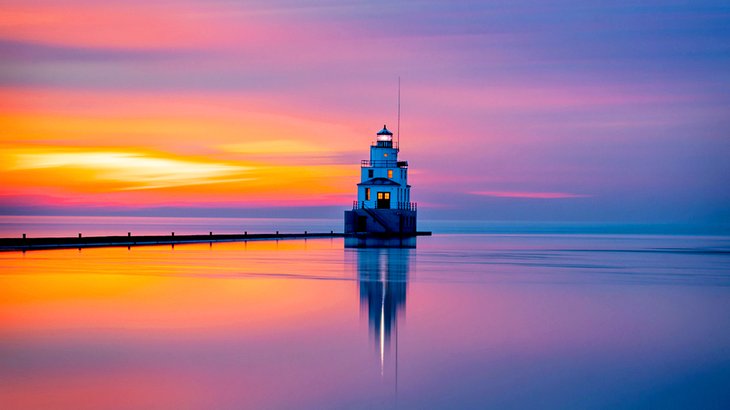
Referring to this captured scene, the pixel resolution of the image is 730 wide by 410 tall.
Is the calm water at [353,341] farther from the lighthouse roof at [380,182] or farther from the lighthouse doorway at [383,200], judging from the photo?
the lighthouse doorway at [383,200]

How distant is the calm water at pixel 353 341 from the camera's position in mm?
9844

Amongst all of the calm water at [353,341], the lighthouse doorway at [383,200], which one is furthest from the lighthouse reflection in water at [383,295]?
the lighthouse doorway at [383,200]

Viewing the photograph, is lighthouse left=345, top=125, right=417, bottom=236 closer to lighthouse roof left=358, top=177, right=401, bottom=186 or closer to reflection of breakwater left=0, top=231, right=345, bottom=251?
lighthouse roof left=358, top=177, right=401, bottom=186

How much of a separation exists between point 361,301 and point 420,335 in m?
5.37

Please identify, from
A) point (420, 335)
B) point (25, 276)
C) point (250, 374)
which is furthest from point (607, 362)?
point (25, 276)

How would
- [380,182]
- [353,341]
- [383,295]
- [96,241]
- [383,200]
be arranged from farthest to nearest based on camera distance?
1. [383,200]
2. [380,182]
3. [96,241]
4. [383,295]
5. [353,341]

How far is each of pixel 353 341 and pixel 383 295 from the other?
749 cm

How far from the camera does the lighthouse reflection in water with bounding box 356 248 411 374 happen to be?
1447 centimetres

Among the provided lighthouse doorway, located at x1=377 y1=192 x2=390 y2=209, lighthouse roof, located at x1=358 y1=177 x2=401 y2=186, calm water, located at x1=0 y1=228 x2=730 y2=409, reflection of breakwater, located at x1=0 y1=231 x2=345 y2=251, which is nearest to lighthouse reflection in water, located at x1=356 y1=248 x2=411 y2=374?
calm water, located at x1=0 y1=228 x2=730 y2=409

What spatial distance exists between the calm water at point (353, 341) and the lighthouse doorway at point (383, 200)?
31.7m

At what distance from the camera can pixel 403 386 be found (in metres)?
10.2

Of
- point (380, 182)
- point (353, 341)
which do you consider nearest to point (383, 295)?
point (353, 341)

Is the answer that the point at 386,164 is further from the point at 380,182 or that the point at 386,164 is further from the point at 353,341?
the point at 353,341

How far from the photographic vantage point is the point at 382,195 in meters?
59.1
